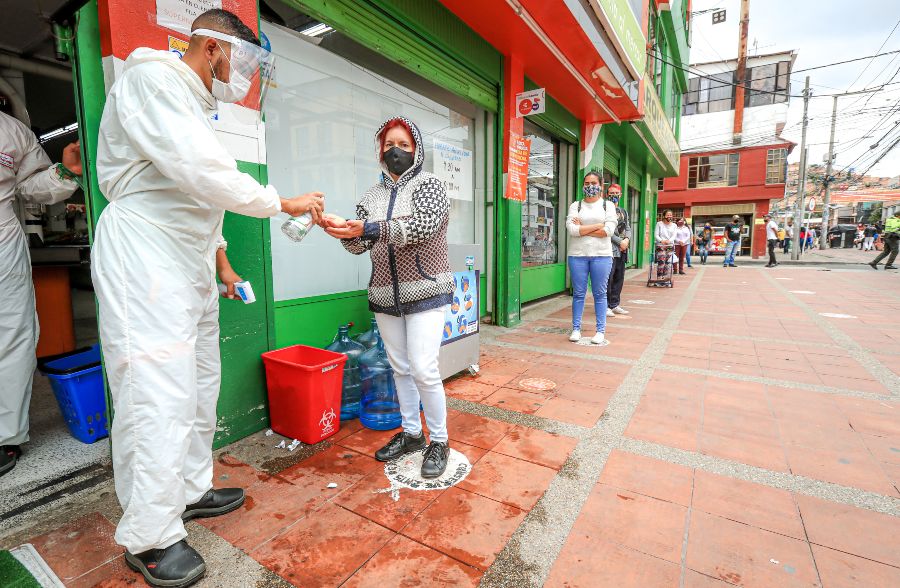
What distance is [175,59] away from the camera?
164 centimetres

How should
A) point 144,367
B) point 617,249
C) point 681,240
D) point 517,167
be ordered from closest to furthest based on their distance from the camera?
1. point 144,367
2. point 517,167
3. point 617,249
4. point 681,240

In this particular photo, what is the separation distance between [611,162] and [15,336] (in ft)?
38.0

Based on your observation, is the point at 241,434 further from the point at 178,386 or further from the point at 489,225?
the point at 489,225

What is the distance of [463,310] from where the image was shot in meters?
3.81

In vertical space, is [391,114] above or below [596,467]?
above

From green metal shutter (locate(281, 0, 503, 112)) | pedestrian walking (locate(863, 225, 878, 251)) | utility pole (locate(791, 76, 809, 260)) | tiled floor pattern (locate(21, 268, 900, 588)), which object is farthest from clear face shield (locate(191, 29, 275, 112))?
pedestrian walking (locate(863, 225, 878, 251))

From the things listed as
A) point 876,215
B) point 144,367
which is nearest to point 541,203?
point 144,367

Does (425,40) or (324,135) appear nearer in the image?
(324,135)

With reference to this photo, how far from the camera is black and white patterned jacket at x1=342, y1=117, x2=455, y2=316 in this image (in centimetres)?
219

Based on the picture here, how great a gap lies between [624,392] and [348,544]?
2.51 m

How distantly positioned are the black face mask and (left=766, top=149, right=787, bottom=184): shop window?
3039 cm

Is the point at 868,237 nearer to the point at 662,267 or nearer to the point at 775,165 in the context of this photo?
the point at 775,165

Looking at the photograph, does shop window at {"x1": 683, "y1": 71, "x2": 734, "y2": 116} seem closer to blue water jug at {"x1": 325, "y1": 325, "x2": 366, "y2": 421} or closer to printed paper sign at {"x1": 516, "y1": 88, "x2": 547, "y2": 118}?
printed paper sign at {"x1": 516, "y1": 88, "x2": 547, "y2": 118}

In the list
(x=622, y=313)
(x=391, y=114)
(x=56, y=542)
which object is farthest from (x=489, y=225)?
(x=56, y=542)
